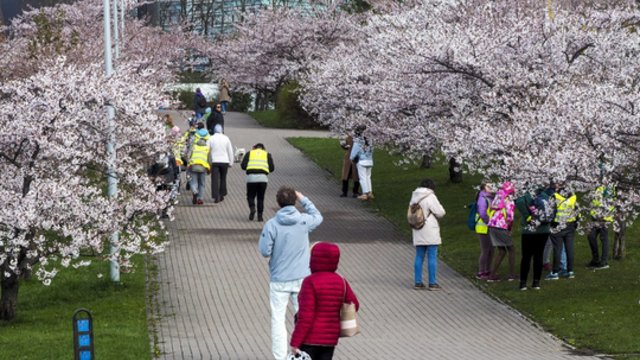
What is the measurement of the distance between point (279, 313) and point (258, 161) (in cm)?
1158

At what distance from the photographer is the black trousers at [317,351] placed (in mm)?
9891

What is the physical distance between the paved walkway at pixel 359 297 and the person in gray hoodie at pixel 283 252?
1.08 m

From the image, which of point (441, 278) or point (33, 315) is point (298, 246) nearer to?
point (33, 315)

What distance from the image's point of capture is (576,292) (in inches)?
710

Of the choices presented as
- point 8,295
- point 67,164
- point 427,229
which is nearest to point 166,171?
point 427,229

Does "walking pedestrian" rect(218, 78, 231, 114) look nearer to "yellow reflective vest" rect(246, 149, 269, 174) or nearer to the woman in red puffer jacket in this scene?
"yellow reflective vest" rect(246, 149, 269, 174)

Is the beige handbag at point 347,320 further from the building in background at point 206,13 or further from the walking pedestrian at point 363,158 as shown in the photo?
the building in background at point 206,13

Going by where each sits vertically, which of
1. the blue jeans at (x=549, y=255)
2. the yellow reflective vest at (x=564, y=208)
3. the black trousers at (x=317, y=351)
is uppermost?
the black trousers at (x=317, y=351)

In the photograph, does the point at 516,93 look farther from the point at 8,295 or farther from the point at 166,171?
the point at 8,295

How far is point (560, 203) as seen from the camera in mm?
17656

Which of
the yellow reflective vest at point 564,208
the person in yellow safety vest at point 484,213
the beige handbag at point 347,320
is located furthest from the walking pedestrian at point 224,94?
the beige handbag at point 347,320

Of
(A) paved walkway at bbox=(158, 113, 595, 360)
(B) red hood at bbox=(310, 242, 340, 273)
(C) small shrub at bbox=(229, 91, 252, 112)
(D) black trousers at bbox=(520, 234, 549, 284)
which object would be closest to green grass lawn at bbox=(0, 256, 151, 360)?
(A) paved walkway at bbox=(158, 113, 595, 360)

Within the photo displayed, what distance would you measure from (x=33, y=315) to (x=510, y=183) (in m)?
6.34

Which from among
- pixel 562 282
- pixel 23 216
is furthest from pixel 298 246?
pixel 562 282
